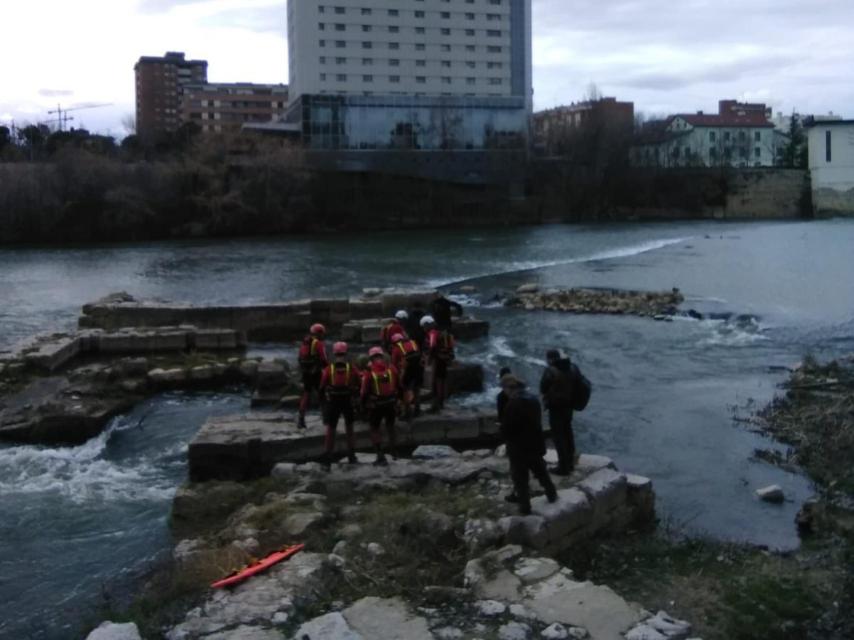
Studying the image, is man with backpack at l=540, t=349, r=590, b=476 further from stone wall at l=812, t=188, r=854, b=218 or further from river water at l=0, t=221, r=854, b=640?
stone wall at l=812, t=188, r=854, b=218

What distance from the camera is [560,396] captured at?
10.9 meters

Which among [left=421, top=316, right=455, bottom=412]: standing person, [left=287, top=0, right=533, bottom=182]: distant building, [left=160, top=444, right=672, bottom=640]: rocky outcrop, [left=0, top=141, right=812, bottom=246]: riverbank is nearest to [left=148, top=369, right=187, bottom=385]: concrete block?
[left=421, top=316, right=455, bottom=412]: standing person

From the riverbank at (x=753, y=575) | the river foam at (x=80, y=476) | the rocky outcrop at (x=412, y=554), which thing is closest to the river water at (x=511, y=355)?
the river foam at (x=80, y=476)

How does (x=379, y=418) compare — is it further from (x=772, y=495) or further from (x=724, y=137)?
(x=724, y=137)

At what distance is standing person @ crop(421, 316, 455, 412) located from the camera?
1484 cm

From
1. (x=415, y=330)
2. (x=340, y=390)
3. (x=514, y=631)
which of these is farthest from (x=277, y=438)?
(x=514, y=631)

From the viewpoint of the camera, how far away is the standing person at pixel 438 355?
1484 cm

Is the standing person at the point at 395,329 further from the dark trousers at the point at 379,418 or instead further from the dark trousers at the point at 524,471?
the dark trousers at the point at 524,471

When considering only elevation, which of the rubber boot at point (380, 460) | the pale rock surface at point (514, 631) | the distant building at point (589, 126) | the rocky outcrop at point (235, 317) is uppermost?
the distant building at point (589, 126)

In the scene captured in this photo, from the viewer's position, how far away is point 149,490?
509 inches

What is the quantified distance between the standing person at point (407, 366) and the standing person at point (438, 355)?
1.21ft

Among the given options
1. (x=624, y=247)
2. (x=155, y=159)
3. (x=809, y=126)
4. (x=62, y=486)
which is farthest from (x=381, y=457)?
(x=809, y=126)

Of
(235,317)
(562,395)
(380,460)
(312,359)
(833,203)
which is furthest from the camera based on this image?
(833,203)

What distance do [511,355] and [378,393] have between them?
10.6 meters
